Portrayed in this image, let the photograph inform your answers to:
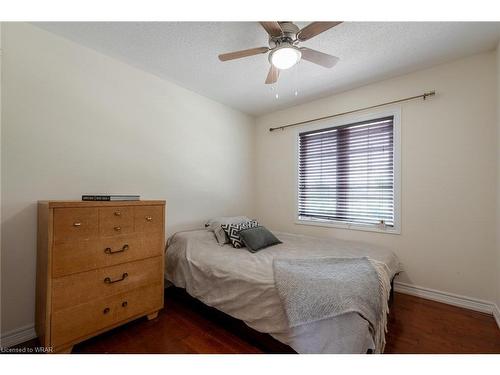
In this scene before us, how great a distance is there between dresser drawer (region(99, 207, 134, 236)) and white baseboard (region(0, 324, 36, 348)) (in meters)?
0.92

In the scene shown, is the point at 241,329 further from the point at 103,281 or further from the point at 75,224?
the point at 75,224

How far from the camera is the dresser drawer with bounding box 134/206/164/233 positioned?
5.36ft

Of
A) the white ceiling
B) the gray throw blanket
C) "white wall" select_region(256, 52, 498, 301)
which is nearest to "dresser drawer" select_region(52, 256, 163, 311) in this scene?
the gray throw blanket

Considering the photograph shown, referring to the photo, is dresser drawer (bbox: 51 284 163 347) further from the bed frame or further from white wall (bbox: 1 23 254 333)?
white wall (bbox: 1 23 254 333)

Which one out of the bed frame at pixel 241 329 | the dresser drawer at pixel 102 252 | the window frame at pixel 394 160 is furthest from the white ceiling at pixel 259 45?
the bed frame at pixel 241 329

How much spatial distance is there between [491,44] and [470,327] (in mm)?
2364

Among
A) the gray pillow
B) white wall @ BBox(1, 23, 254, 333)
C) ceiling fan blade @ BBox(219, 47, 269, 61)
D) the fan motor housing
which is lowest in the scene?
the gray pillow

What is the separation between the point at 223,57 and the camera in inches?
62.4

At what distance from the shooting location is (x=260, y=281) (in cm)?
143

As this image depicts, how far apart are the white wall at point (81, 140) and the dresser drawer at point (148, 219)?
21.5 inches

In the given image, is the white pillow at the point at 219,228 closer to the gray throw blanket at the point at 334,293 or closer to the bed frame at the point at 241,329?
the bed frame at the point at 241,329

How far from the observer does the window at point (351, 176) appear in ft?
7.77

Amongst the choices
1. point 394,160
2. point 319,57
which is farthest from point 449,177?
point 319,57
